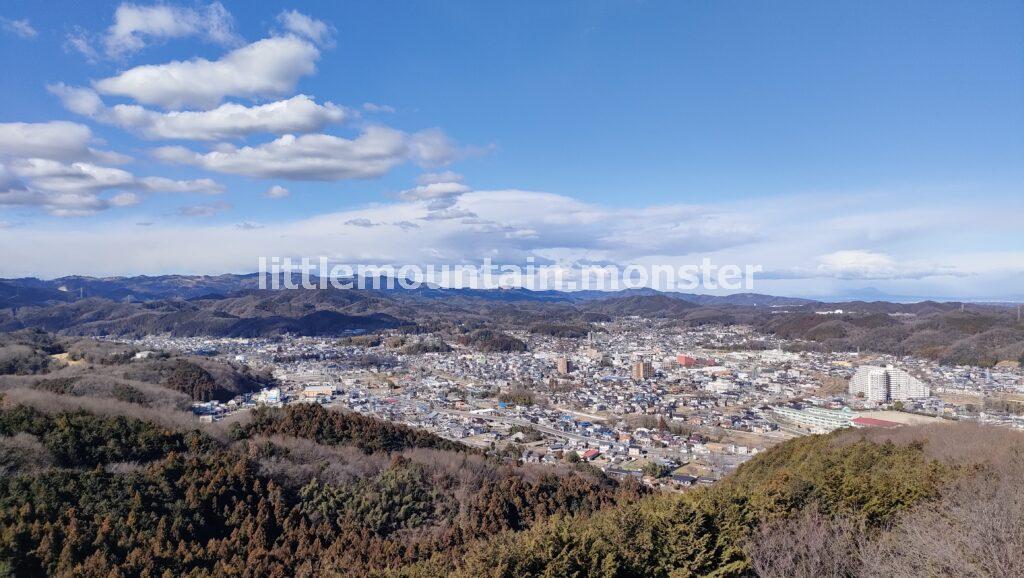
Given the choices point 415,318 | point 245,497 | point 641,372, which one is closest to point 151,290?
point 415,318

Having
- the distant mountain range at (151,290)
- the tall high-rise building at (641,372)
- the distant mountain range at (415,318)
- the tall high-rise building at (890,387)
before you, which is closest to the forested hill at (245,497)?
the tall high-rise building at (890,387)

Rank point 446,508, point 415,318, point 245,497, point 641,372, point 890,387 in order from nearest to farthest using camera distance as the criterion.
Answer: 1. point 245,497
2. point 446,508
3. point 890,387
4. point 641,372
5. point 415,318

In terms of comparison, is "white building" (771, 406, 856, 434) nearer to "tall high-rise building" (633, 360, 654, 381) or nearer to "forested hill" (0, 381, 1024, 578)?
"forested hill" (0, 381, 1024, 578)

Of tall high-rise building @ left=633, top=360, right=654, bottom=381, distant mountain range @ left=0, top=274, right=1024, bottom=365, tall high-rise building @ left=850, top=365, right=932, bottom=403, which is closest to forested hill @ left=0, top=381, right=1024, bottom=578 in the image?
tall high-rise building @ left=850, top=365, right=932, bottom=403

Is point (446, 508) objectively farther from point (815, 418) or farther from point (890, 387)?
point (890, 387)

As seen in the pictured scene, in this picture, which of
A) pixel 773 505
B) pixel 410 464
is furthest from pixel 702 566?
pixel 410 464

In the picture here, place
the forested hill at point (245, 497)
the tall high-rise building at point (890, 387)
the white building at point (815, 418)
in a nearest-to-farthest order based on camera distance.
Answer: the forested hill at point (245, 497), the white building at point (815, 418), the tall high-rise building at point (890, 387)

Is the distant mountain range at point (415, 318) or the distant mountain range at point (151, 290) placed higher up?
the distant mountain range at point (151, 290)

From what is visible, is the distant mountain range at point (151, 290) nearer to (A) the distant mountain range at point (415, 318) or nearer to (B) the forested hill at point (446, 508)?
(A) the distant mountain range at point (415, 318)
